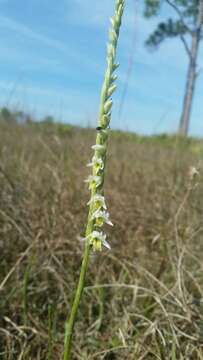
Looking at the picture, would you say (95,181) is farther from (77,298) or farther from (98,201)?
(77,298)

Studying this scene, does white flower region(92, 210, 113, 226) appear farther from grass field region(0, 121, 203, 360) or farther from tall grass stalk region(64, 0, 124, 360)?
grass field region(0, 121, 203, 360)

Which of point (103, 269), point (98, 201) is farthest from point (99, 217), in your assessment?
point (103, 269)

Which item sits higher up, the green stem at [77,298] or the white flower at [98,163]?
the white flower at [98,163]

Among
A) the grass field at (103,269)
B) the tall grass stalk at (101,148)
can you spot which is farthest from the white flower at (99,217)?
the grass field at (103,269)

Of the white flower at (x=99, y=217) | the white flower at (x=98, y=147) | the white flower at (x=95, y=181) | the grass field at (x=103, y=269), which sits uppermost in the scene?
the white flower at (x=98, y=147)

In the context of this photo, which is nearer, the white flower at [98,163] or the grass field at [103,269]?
the white flower at [98,163]

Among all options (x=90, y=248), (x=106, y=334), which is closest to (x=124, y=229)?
(x=106, y=334)

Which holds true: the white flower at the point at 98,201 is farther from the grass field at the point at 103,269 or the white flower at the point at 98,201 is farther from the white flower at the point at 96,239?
the grass field at the point at 103,269

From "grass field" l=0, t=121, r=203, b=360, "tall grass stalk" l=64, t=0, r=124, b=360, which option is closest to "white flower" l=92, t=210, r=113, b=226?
"tall grass stalk" l=64, t=0, r=124, b=360
